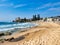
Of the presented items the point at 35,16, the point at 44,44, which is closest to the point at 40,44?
the point at 44,44

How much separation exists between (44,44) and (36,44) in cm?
62

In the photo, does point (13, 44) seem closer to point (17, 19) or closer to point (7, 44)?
point (7, 44)

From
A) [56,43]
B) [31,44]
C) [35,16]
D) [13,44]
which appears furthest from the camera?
[35,16]

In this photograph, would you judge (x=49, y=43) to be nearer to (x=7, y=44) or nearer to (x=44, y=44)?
(x=44, y=44)

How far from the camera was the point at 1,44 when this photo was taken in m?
12.4

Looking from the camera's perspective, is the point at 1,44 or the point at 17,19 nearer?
the point at 1,44

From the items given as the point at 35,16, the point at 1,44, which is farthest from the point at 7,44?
the point at 35,16

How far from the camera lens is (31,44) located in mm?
10508

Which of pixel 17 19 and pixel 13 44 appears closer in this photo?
pixel 13 44

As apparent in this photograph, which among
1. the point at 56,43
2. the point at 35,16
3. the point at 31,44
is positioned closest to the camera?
the point at 56,43

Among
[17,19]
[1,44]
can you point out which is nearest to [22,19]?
[17,19]

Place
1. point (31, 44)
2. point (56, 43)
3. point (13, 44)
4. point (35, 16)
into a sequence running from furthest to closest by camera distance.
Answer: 1. point (35, 16)
2. point (13, 44)
3. point (31, 44)
4. point (56, 43)

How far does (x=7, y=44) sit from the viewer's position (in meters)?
12.4

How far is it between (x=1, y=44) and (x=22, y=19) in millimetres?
145689
